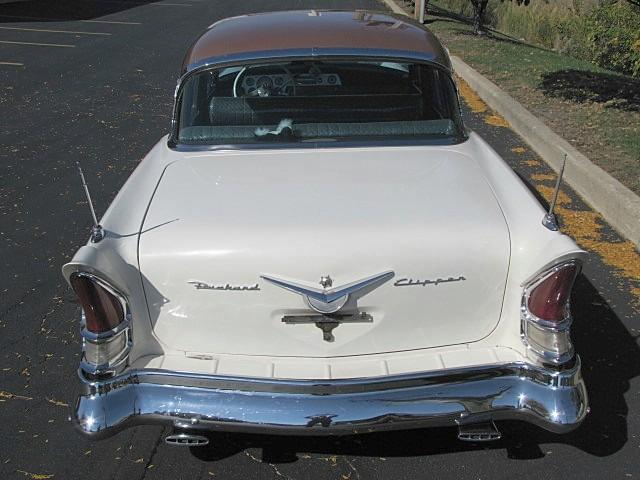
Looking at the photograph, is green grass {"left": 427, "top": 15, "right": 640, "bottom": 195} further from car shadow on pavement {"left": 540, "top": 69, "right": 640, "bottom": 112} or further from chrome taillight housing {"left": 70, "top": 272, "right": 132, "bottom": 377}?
chrome taillight housing {"left": 70, "top": 272, "right": 132, "bottom": 377}

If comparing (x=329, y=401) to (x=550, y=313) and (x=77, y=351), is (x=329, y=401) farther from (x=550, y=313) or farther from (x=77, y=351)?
(x=77, y=351)

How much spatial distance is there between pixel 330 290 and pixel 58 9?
21.7 m

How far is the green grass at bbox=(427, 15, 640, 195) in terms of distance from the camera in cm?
671

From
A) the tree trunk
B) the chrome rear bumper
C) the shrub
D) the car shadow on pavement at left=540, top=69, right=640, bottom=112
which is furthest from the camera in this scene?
Answer: the shrub

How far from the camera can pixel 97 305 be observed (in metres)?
2.66

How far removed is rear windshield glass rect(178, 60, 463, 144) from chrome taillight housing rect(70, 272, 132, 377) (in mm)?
1222

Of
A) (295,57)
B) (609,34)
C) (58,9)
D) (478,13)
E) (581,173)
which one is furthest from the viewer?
(58,9)

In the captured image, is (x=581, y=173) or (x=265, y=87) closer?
(x=265, y=87)

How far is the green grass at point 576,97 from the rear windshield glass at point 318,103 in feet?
8.81

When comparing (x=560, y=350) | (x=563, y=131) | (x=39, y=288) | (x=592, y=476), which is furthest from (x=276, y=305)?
(x=563, y=131)

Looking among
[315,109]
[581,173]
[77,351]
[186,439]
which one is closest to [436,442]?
[186,439]

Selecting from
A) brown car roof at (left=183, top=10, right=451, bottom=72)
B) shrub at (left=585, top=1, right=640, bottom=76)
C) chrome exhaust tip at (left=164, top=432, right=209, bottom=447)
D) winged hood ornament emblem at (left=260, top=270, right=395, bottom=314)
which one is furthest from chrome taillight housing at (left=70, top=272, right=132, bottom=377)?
shrub at (left=585, top=1, right=640, bottom=76)

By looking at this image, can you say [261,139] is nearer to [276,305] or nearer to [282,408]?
[276,305]

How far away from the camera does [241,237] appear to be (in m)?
2.71
